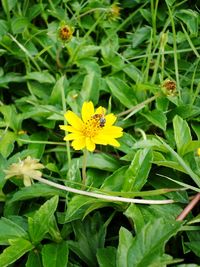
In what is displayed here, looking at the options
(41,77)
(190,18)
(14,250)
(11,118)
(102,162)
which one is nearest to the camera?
(14,250)

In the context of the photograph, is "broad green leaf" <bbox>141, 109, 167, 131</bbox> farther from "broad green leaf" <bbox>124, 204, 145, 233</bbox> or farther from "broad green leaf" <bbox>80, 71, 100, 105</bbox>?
"broad green leaf" <bbox>124, 204, 145, 233</bbox>

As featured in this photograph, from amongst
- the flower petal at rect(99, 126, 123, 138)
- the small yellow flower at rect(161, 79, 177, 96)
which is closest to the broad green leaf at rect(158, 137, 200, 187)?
the flower petal at rect(99, 126, 123, 138)

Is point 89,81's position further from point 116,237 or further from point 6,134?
point 116,237

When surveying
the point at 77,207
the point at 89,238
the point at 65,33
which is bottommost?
the point at 89,238

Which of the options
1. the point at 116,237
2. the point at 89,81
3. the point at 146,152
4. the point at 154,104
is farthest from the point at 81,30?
the point at 116,237

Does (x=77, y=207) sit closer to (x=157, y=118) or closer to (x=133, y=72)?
(x=157, y=118)

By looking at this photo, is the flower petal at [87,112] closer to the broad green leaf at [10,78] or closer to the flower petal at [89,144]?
the flower petal at [89,144]

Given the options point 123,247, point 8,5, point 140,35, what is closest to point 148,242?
point 123,247
